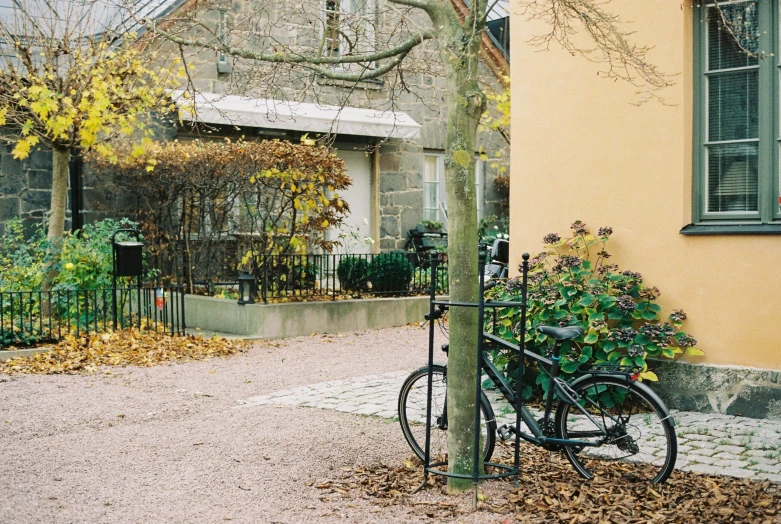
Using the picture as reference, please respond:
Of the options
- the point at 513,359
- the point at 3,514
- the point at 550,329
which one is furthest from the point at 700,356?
the point at 3,514

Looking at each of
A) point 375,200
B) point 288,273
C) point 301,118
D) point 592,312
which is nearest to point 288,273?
point 288,273

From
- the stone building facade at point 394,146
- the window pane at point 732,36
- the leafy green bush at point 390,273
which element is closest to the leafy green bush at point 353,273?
the leafy green bush at point 390,273

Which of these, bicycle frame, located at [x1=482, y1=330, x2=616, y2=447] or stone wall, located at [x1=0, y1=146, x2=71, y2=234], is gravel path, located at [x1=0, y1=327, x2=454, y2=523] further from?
stone wall, located at [x1=0, y1=146, x2=71, y2=234]

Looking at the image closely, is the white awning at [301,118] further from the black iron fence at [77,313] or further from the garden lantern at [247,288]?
the black iron fence at [77,313]

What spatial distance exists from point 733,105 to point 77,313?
7.77 m

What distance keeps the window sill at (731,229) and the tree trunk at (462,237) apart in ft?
9.16

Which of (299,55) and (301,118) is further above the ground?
(301,118)

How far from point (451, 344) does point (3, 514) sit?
8.34 feet

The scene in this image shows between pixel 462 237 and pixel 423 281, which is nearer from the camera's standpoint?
pixel 462 237

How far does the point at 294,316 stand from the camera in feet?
39.8

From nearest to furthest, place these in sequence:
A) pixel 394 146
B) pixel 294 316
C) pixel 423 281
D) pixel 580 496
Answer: pixel 580 496 → pixel 294 316 → pixel 423 281 → pixel 394 146

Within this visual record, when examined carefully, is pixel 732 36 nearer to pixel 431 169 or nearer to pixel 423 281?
pixel 423 281

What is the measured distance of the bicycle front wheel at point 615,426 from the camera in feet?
16.9

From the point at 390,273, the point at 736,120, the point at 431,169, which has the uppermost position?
the point at 431,169
